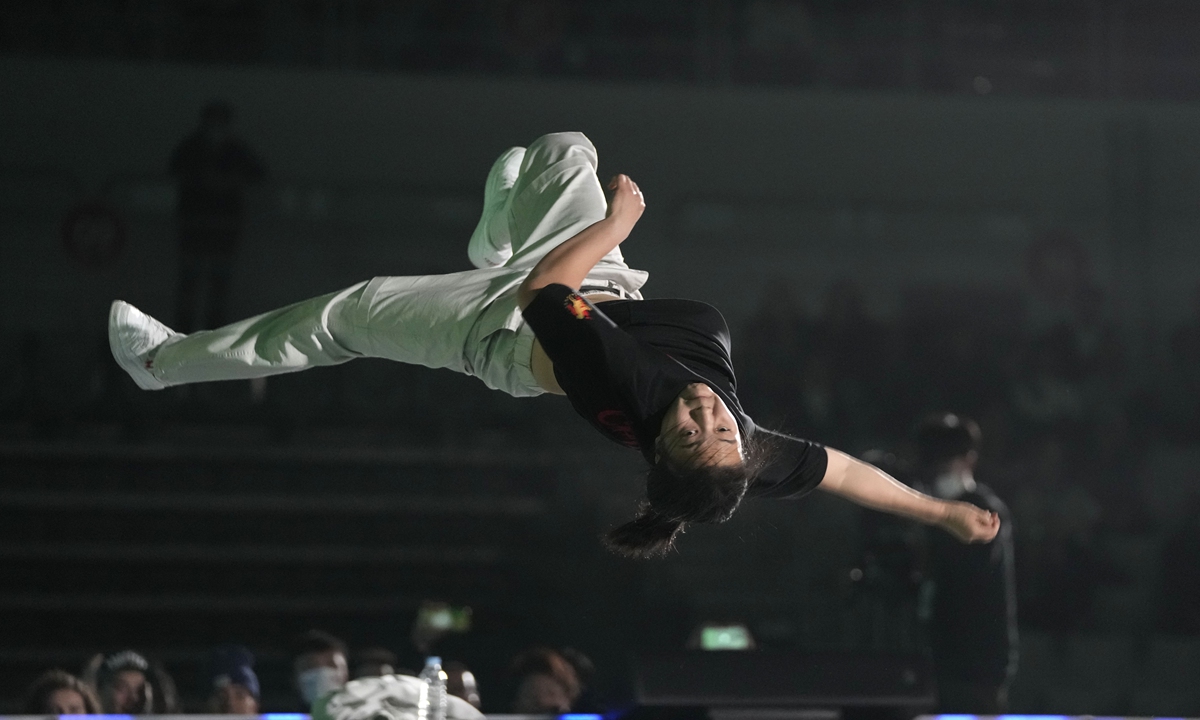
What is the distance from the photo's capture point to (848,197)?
258 inches

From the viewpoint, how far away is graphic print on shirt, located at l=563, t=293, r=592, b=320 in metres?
1.97

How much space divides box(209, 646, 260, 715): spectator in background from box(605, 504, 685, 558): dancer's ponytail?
67.6 inches

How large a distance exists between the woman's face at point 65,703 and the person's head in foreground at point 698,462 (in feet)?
6.33

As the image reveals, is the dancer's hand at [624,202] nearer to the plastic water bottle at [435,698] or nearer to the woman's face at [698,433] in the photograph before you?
the woman's face at [698,433]

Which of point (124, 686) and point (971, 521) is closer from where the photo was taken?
point (971, 521)

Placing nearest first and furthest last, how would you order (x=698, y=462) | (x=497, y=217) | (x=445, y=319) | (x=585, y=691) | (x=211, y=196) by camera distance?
(x=698, y=462), (x=445, y=319), (x=497, y=217), (x=585, y=691), (x=211, y=196)

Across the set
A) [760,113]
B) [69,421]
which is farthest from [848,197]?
[69,421]

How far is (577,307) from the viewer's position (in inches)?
77.8

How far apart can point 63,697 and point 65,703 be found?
2cm

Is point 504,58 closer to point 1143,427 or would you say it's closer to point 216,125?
point 216,125

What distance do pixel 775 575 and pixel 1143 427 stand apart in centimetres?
220

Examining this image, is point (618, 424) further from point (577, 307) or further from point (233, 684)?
point (233, 684)

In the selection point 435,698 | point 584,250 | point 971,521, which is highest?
point 584,250

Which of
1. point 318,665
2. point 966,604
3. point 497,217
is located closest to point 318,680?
point 318,665
